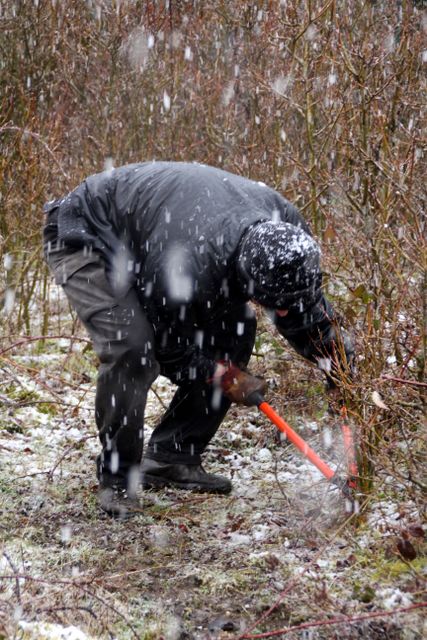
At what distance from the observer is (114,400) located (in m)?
3.59

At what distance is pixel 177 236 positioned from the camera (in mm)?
3264

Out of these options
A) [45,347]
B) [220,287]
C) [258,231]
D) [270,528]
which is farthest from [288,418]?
[45,347]

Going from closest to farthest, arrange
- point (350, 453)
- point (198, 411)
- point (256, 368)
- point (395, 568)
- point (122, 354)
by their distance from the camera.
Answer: point (395, 568)
point (350, 453)
point (122, 354)
point (198, 411)
point (256, 368)

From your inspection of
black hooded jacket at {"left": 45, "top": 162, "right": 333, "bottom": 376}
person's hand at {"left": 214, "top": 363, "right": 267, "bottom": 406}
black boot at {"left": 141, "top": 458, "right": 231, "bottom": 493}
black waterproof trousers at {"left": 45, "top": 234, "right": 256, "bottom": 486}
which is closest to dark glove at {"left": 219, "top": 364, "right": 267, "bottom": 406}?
person's hand at {"left": 214, "top": 363, "right": 267, "bottom": 406}

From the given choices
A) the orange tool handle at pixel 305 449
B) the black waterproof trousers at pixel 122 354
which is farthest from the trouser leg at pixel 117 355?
the orange tool handle at pixel 305 449

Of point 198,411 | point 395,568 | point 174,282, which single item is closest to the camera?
point 395,568

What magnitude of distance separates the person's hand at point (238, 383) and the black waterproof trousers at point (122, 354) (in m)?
0.32

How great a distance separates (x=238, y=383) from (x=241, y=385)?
0.06 ft

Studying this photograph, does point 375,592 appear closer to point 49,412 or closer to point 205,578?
point 205,578

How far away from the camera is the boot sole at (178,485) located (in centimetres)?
406

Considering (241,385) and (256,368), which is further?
(256,368)

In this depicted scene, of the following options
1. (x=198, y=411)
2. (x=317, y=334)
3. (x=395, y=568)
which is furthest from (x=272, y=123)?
(x=395, y=568)

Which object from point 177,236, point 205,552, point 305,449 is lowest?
point 205,552

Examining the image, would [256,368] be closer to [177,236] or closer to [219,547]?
[219,547]
